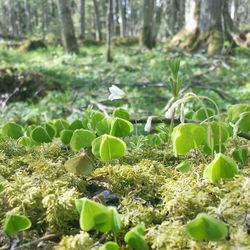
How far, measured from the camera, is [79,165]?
132 centimetres

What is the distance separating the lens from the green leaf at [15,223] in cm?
100

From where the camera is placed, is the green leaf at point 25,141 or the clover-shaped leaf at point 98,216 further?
the green leaf at point 25,141

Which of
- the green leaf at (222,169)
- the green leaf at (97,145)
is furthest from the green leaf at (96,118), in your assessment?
the green leaf at (222,169)

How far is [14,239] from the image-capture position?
3.56ft

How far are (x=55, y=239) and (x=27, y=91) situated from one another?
7519 millimetres

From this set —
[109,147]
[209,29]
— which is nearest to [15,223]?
[109,147]

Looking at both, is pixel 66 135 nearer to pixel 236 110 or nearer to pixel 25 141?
pixel 25 141

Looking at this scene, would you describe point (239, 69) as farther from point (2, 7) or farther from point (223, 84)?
point (2, 7)

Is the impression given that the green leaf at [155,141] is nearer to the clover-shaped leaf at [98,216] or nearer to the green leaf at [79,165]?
the green leaf at [79,165]

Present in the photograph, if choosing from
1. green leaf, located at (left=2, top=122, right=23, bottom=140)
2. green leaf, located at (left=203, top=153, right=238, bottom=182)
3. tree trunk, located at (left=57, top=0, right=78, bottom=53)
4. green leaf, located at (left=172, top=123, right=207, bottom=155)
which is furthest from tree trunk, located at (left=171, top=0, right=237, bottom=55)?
green leaf, located at (left=203, top=153, right=238, bottom=182)

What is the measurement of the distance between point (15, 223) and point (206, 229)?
17.4 inches

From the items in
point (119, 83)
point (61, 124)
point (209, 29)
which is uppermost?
point (61, 124)

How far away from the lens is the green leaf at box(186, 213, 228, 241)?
89 centimetres

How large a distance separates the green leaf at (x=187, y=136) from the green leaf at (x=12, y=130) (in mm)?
803
